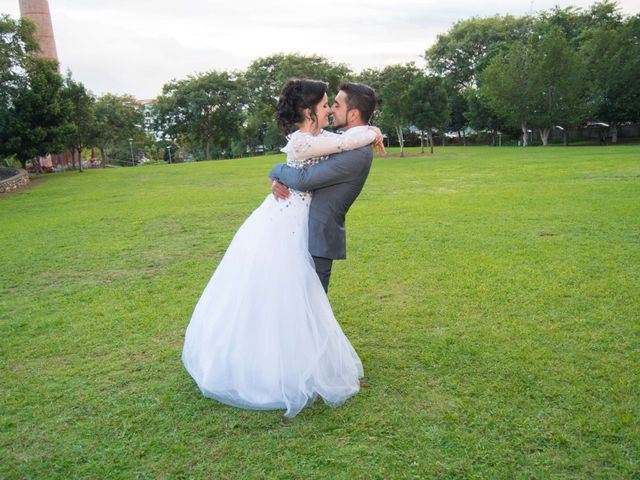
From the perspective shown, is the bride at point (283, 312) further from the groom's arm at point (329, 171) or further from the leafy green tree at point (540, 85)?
the leafy green tree at point (540, 85)

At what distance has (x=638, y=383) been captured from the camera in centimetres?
348

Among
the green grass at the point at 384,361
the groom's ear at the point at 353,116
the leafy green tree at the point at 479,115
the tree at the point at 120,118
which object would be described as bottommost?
the green grass at the point at 384,361

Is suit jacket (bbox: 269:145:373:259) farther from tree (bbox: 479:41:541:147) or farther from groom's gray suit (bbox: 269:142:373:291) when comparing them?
tree (bbox: 479:41:541:147)

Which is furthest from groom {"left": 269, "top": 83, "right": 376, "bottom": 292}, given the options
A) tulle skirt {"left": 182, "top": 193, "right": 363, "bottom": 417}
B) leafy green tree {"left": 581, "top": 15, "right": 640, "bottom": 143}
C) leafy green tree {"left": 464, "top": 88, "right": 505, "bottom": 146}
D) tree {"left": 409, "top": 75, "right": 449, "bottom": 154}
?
leafy green tree {"left": 464, "top": 88, "right": 505, "bottom": 146}

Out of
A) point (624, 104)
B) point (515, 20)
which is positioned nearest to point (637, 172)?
point (624, 104)

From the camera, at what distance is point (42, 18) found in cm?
4059

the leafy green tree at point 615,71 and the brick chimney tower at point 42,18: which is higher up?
the brick chimney tower at point 42,18

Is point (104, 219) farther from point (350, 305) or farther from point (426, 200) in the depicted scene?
point (350, 305)

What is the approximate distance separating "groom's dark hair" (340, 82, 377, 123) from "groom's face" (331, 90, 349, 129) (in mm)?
28

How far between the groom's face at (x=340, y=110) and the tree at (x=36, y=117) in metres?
26.6

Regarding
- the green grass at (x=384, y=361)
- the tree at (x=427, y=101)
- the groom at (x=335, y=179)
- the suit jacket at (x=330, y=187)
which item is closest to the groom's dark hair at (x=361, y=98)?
the groom at (x=335, y=179)

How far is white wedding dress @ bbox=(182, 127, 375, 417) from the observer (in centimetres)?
328

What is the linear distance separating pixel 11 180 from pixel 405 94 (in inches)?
875

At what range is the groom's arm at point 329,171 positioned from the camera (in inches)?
126
